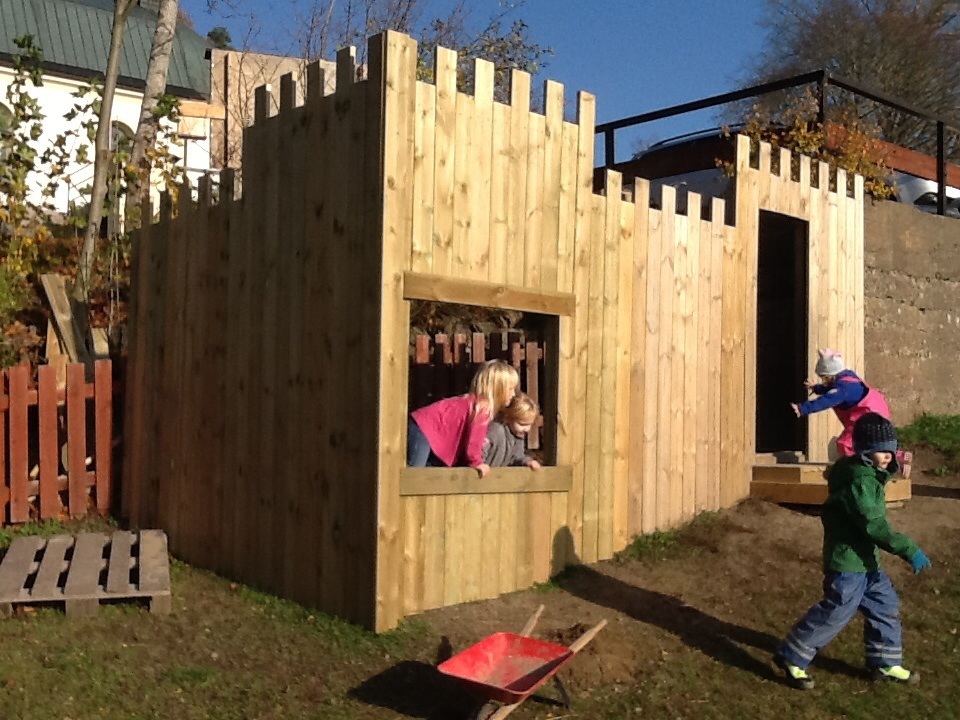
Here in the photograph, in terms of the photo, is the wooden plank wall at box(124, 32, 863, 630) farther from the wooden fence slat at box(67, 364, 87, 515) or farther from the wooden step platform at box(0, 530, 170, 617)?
the wooden step platform at box(0, 530, 170, 617)

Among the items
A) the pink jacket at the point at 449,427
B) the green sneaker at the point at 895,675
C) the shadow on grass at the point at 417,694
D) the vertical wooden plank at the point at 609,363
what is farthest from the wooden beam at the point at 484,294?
the green sneaker at the point at 895,675

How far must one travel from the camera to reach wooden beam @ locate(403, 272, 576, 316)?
5.95 meters

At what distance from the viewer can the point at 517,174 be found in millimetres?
6645

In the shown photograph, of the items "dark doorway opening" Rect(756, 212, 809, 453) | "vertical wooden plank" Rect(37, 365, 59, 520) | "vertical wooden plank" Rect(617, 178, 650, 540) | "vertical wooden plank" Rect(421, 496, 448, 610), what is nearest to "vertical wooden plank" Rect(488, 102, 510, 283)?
"vertical wooden plank" Rect(617, 178, 650, 540)

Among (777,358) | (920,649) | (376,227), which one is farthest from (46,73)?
(920,649)

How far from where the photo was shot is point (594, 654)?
5.46 m

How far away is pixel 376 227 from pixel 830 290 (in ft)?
18.1

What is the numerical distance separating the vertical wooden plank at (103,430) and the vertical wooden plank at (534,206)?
3992 mm

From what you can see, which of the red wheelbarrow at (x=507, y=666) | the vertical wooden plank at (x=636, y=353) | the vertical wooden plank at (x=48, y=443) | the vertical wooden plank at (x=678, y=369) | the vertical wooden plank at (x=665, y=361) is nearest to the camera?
the red wheelbarrow at (x=507, y=666)

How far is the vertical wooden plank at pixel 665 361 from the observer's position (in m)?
7.85

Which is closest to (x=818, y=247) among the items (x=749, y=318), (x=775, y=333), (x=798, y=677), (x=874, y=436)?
(x=775, y=333)

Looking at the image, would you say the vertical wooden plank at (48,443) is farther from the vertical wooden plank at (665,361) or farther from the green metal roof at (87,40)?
the green metal roof at (87,40)

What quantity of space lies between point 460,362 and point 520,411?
3.90 metres

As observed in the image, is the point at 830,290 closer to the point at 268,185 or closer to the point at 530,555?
the point at 530,555
